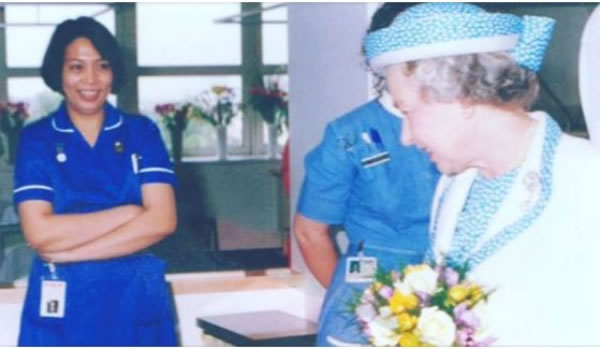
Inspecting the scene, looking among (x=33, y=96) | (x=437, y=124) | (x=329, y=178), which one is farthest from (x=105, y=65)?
(x=33, y=96)

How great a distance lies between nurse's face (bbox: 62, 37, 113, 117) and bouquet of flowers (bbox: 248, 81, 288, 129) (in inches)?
216

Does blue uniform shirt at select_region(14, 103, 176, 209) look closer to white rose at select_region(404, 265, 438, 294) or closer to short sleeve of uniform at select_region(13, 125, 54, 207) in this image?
short sleeve of uniform at select_region(13, 125, 54, 207)

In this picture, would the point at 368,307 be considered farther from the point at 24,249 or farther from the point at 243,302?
the point at 24,249

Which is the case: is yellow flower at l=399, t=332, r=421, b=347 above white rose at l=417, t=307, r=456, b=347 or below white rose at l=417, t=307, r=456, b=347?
below

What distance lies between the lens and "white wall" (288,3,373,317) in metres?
3.28

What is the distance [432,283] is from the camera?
1.40 meters

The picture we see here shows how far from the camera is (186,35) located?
27.1 ft

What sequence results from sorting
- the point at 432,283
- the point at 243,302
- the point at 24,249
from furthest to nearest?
the point at 24,249, the point at 243,302, the point at 432,283

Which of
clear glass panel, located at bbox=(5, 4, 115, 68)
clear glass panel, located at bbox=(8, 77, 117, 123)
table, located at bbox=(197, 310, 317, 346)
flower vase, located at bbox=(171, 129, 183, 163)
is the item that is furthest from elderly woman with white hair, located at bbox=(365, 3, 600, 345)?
flower vase, located at bbox=(171, 129, 183, 163)

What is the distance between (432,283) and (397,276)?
0.06 meters

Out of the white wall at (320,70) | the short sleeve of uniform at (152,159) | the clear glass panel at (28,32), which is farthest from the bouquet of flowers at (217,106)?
the short sleeve of uniform at (152,159)

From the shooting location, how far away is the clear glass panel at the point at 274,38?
8.53 meters

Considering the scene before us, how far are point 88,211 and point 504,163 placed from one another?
1316mm

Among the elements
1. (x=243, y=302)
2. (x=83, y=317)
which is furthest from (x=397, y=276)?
(x=243, y=302)
